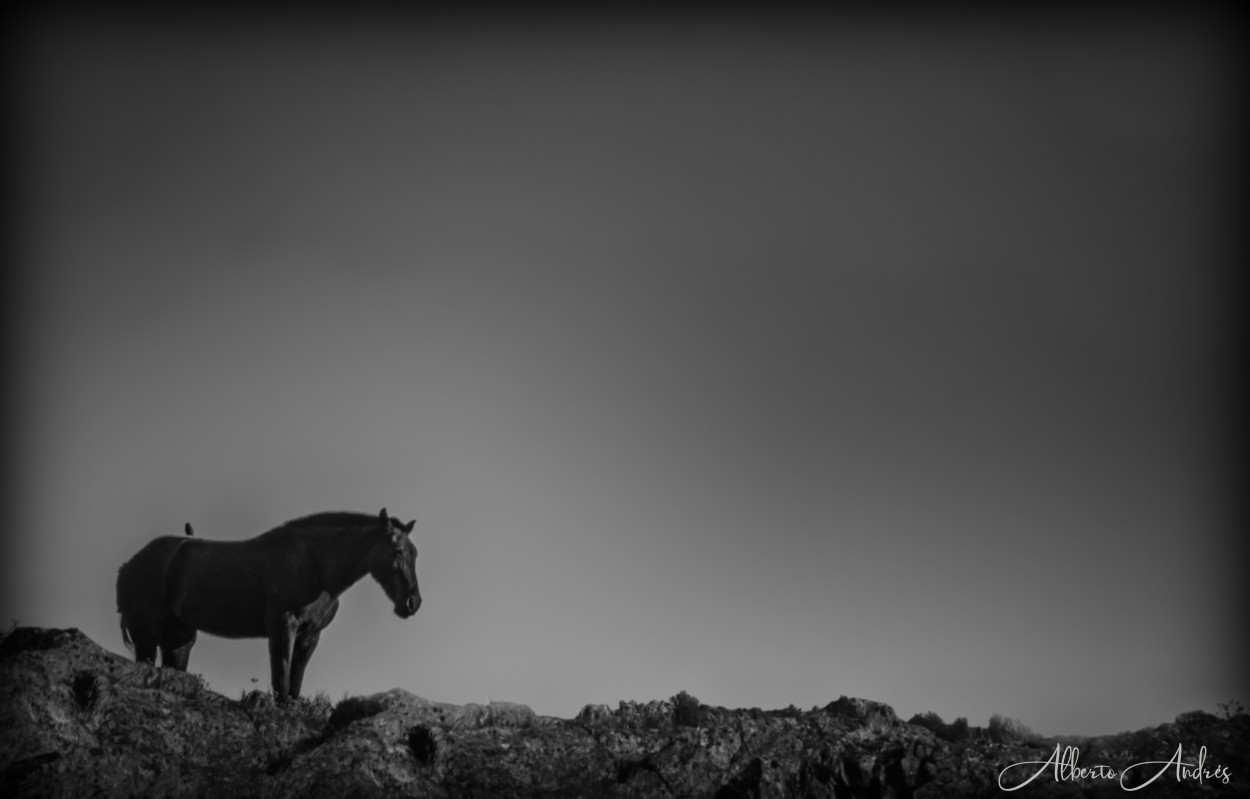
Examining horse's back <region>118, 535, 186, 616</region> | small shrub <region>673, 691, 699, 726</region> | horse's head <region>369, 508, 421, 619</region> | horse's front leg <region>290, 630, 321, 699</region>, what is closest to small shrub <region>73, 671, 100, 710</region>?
horse's front leg <region>290, 630, 321, 699</region>

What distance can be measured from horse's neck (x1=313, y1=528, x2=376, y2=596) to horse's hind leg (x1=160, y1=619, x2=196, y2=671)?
2495 mm

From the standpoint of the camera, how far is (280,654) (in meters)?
15.6

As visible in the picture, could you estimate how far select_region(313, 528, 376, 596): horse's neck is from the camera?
1596 centimetres

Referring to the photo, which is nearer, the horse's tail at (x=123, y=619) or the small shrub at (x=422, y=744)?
the small shrub at (x=422, y=744)

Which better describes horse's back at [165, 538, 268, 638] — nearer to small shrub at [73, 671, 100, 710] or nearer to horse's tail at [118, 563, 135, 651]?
horse's tail at [118, 563, 135, 651]

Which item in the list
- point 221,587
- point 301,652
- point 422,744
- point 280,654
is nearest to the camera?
point 422,744

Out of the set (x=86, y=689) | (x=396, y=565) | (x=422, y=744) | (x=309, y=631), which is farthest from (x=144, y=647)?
(x=422, y=744)

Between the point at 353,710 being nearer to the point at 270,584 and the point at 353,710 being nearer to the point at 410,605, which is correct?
the point at 410,605

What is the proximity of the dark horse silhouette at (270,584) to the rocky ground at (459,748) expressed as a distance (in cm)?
160

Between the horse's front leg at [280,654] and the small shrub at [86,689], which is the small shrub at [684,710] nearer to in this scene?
the horse's front leg at [280,654]

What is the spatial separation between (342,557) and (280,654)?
153 cm

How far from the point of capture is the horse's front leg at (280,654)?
1542 cm

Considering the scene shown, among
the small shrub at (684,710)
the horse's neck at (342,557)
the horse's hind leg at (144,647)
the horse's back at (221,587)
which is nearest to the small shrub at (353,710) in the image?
the horse's neck at (342,557)

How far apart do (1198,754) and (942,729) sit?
10.1 ft
